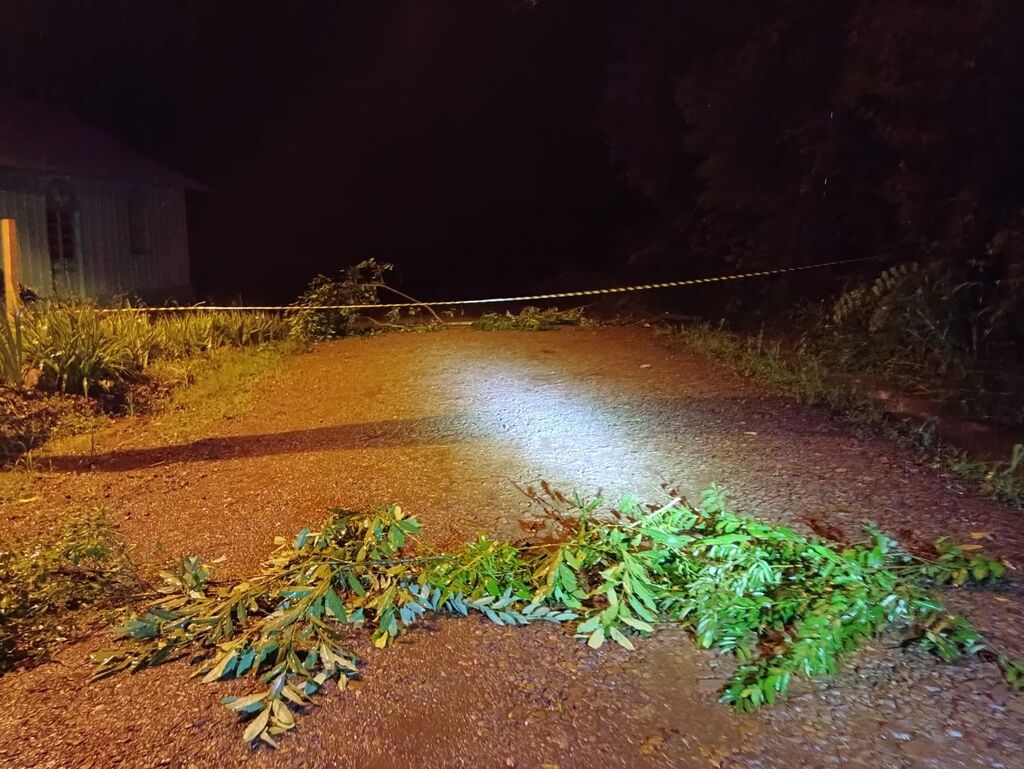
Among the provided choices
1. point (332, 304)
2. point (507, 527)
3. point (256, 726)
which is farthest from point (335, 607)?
point (332, 304)

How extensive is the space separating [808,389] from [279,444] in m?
4.44

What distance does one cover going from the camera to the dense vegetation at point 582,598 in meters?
3.42

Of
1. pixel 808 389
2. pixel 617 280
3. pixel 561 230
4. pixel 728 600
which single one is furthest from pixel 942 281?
pixel 561 230

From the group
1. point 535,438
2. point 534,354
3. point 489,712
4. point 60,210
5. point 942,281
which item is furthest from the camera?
point 60,210

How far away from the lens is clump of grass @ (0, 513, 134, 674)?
12.4 ft

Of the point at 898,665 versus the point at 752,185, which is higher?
the point at 752,185

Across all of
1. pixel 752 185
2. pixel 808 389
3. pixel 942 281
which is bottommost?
pixel 808 389

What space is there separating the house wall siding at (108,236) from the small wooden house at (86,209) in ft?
0.06

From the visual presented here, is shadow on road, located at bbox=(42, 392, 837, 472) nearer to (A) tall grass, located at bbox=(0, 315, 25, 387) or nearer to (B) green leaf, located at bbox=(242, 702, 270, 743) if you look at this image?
(A) tall grass, located at bbox=(0, 315, 25, 387)

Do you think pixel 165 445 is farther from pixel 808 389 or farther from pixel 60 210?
pixel 60 210

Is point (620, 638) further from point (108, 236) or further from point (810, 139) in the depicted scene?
point (108, 236)

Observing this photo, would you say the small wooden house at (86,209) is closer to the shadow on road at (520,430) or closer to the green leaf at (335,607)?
the shadow on road at (520,430)

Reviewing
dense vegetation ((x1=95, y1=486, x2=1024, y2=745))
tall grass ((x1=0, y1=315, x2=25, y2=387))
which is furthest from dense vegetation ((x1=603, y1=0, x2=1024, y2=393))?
tall grass ((x1=0, y1=315, x2=25, y2=387))

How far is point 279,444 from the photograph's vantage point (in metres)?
6.59
